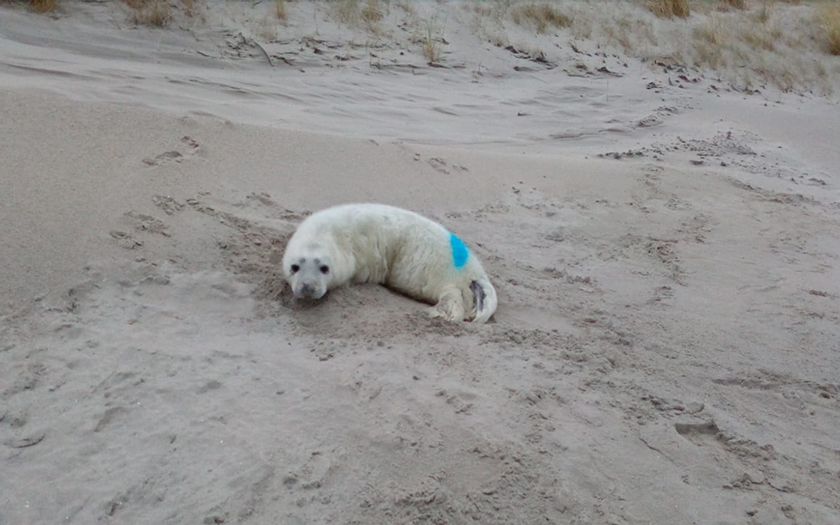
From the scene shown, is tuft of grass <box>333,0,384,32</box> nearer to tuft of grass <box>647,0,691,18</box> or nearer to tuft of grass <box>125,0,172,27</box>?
tuft of grass <box>125,0,172,27</box>

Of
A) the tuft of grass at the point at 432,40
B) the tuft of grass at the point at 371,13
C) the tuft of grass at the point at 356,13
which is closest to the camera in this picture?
the tuft of grass at the point at 432,40

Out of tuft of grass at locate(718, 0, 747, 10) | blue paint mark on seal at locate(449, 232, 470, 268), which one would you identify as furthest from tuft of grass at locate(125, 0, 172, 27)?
tuft of grass at locate(718, 0, 747, 10)

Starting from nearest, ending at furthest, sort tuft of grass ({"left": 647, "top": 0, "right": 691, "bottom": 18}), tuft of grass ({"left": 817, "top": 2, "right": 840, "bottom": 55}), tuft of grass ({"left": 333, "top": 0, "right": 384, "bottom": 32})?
tuft of grass ({"left": 333, "top": 0, "right": 384, "bottom": 32}) < tuft of grass ({"left": 817, "top": 2, "right": 840, "bottom": 55}) < tuft of grass ({"left": 647, "top": 0, "right": 691, "bottom": 18})

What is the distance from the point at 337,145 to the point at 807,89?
982cm

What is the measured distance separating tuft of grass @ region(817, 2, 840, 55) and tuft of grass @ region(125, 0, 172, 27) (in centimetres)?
1176

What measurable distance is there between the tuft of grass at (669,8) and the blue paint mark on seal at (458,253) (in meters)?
11.3

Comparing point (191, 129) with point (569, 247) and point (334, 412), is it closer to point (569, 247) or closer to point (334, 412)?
point (569, 247)

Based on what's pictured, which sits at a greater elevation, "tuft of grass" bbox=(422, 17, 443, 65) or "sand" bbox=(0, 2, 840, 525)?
"tuft of grass" bbox=(422, 17, 443, 65)

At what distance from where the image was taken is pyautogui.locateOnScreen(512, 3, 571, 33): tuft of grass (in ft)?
41.0

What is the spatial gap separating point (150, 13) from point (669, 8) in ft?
31.5

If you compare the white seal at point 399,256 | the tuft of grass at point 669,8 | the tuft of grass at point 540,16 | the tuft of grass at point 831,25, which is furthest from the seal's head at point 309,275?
the tuft of grass at point 831,25

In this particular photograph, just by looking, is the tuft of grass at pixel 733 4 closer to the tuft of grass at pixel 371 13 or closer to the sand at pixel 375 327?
the tuft of grass at pixel 371 13

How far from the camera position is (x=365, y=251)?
15.0 feet

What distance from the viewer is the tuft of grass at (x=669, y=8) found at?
1430cm
